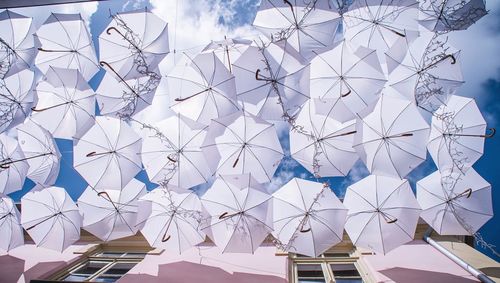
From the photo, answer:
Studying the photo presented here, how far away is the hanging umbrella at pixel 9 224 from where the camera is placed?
702cm

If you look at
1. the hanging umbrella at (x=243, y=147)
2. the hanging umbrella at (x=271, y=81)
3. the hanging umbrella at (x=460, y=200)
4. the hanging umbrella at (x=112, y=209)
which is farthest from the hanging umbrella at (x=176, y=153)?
the hanging umbrella at (x=460, y=200)

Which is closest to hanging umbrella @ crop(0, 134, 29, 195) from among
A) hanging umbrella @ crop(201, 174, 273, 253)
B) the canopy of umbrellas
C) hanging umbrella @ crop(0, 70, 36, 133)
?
the canopy of umbrellas

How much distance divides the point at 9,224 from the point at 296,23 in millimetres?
7907

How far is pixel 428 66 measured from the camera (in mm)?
5141

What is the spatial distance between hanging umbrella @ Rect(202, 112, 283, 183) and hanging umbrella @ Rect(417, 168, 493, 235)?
3.11 m

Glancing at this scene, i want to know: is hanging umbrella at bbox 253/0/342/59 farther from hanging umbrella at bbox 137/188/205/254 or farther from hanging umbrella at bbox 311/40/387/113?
hanging umbrella at bbox 137/188/205/254

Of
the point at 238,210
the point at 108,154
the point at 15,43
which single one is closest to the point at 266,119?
the point at 238,210

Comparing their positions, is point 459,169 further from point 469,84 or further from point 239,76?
point 239,76

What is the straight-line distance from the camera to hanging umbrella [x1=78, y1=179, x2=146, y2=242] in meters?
6.62

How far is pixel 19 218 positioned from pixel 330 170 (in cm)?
747

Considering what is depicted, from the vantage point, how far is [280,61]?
5.11m

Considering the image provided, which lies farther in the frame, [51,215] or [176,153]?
[51,215]

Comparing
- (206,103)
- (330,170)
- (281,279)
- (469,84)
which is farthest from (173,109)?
(469,84)

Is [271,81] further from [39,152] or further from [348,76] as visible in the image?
[39,152]
